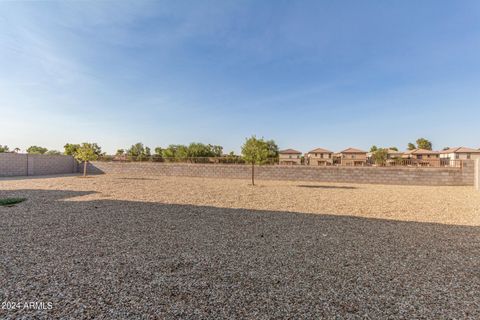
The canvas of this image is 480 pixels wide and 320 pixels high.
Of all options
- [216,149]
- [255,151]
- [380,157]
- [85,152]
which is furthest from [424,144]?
[85,152]

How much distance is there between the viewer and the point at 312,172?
17.5m

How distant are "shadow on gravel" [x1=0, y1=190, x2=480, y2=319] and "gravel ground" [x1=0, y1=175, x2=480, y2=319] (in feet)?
0.05

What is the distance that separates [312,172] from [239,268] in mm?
15253

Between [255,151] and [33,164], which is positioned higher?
[255,151]

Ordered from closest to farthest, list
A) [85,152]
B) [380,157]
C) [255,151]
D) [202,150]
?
[255,151] → [85,152] → [380,157] → [202,150]

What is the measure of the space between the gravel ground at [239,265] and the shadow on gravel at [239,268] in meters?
0.02

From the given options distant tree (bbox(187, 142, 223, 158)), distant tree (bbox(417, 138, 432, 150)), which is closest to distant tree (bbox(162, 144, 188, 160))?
distant tree (bbox(187, 142, 223, 158))

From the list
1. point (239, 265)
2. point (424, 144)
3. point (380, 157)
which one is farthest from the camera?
point (424, 144)

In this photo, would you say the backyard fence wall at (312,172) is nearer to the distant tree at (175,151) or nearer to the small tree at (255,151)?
the small tree at (255,151)

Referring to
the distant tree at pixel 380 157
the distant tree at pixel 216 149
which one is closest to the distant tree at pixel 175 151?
the distant tree at pixel 216 149

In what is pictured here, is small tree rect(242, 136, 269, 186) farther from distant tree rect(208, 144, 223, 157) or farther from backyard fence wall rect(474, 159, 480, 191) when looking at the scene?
distant tree rect(208, 144, 223, 157)

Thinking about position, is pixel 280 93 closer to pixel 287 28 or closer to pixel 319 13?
pixel 287 28

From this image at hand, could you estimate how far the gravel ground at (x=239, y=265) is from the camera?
95.3 inches

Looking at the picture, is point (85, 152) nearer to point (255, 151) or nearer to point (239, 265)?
point (255, 151)
